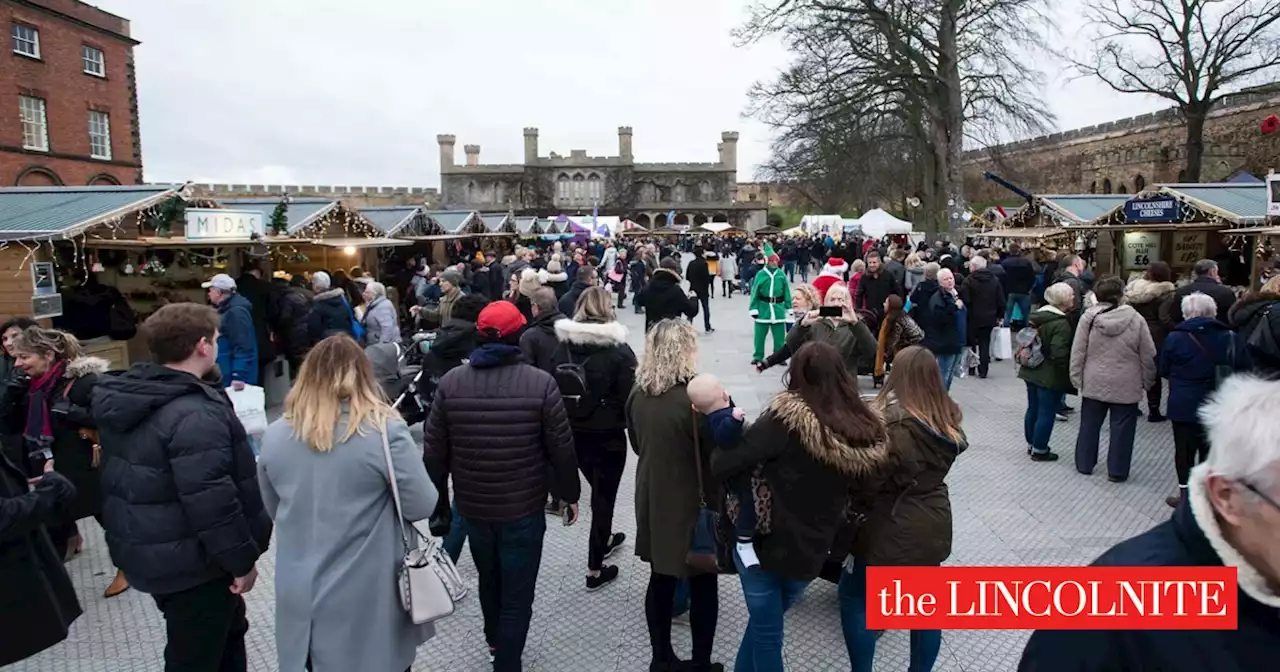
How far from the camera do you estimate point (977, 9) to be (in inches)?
706

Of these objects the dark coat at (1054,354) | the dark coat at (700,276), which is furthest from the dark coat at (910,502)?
the dark coat at (700,276)

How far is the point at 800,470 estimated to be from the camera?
107 inches

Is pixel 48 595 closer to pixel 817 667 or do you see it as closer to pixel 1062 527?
pixel 817 667

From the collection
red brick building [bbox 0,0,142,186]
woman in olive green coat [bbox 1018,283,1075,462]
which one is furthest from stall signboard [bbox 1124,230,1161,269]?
red brick building [bbox 0,0,142,186]

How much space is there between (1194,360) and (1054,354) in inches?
42.1

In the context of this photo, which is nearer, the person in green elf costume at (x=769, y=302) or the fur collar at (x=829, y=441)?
the fur collar at (x=829, y=441)

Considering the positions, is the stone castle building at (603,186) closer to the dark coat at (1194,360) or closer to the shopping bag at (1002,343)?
the shopping bag at (1002,343)

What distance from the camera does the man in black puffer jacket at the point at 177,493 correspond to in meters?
2.57

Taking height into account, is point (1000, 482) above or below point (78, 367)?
below

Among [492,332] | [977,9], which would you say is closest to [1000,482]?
[492,332]

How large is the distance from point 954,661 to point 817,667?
63 centimetres

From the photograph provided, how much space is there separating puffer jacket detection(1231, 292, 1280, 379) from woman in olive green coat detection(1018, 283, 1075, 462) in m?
1.13

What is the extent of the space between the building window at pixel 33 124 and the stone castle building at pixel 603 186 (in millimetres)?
43983

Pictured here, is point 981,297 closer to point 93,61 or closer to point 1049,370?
point 1049,370
